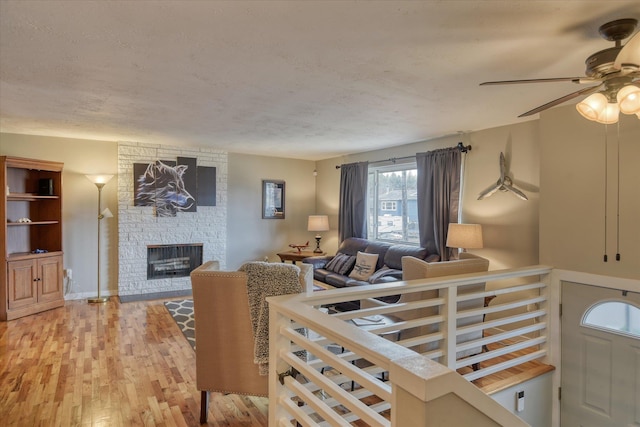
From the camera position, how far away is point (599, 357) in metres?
2.89

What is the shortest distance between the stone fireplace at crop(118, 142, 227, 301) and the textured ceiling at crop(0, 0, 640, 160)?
1582 mm

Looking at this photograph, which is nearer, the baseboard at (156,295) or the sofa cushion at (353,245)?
the baseboard at (156,295)

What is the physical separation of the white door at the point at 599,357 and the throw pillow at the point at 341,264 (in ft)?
9.51

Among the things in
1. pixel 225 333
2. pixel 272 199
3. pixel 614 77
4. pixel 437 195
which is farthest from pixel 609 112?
pixel 272 199

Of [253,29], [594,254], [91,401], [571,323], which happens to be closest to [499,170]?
[594,254]

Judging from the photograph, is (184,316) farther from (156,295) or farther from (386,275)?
(386,275)

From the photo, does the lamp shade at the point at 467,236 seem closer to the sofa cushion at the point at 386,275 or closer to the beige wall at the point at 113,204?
the sofa cushion at the point at 386,275

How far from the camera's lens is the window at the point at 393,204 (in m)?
5.49

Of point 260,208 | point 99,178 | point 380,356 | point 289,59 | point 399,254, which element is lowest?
point 399,254

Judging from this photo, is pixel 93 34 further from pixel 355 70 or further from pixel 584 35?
pixel 584 35

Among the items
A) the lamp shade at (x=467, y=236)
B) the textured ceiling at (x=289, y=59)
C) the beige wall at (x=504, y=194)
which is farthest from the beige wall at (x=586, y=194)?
the lamp shade at (x=467, y=236)

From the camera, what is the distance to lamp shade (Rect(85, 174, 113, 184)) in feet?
16.7

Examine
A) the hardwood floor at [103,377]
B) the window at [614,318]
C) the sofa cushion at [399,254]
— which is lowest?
the hardwood floor at [103,377]

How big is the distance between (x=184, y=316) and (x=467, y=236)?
3597 millimetres
